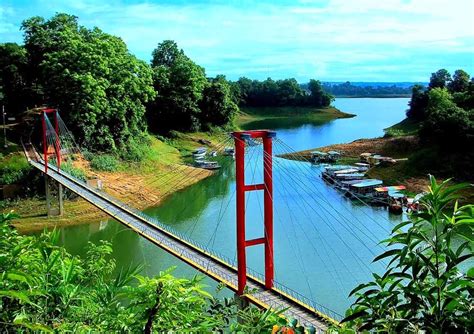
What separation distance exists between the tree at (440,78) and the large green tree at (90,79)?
1952cm

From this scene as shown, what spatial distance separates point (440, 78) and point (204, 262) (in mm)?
29360

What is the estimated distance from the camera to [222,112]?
28.6 metres

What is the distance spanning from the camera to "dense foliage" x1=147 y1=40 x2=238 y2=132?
26.7 m

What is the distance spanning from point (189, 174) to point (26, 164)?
6.65 m

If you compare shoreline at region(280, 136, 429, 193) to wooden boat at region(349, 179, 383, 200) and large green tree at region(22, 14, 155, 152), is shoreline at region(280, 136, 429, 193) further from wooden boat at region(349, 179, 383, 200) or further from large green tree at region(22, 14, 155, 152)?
large green tree at region(22, 14, 155, 152)

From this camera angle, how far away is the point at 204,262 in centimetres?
744

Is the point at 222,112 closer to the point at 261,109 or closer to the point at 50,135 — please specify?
the point at 50,135

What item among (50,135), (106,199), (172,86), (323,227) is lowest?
(323,227)

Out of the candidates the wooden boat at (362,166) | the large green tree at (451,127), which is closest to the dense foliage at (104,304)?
the large green tree at (451,127)

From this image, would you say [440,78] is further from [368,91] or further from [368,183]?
[368,91]

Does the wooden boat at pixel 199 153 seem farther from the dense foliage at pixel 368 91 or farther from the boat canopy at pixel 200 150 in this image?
the dense foliage at pixel 368 91

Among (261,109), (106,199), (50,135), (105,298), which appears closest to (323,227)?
(106,199)

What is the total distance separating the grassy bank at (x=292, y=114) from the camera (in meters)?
44.2

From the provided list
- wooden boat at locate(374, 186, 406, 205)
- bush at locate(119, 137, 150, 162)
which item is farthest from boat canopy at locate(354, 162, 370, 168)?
bush at locate(119, 137, 150, 162)
